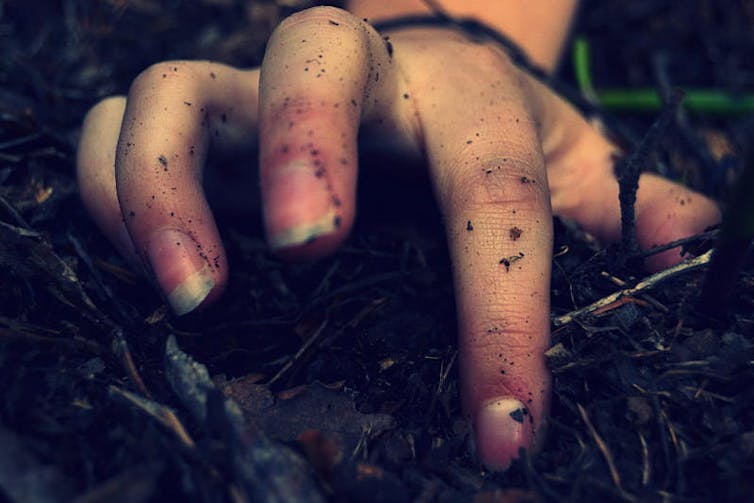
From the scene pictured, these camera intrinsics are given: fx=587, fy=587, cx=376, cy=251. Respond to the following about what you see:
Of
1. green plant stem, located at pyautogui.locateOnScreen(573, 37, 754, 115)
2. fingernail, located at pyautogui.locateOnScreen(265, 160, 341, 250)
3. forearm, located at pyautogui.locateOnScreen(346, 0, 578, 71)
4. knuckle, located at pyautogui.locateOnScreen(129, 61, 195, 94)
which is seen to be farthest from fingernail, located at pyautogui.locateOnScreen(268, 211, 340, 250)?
green plant stem, located at pyautogui.locateOnScreen(573, 37, 754, 115)

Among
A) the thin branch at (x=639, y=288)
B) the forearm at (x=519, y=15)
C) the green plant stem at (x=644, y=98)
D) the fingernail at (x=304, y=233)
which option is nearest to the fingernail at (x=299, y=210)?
the fingernail at (x=304, y=233)

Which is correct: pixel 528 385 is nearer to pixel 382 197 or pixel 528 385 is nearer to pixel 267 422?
pixel 267 422

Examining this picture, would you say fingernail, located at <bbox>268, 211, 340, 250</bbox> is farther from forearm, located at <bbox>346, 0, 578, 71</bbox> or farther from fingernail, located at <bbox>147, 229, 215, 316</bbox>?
forearm, located at <bbox>346, 0, 578, 71</bbox>

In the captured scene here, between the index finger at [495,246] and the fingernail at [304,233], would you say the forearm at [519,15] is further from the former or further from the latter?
the fingernail at [304,233]

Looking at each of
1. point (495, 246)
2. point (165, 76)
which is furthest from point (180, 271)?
point (495, 246)

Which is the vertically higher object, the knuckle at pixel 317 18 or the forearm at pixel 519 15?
the knuckle at pixel 317 18

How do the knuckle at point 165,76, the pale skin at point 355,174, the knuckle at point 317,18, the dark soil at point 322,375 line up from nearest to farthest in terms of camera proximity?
the dark soil at point 322,375
the pale skin at point 355,174
the knuckle at point 317,18
the knuckle at point 165,76

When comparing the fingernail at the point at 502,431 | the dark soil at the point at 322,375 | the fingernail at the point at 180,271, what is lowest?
the fingernail at the point at 502,431

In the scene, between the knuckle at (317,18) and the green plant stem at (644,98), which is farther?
the green plant stem at (644,98)
